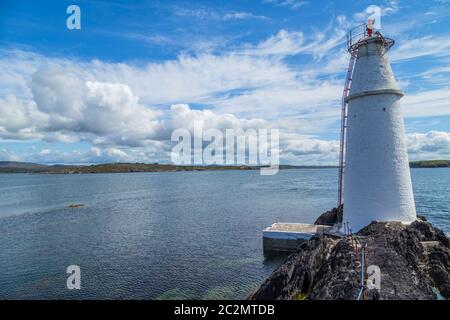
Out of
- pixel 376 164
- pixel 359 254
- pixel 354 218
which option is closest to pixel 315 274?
pixel 359 254

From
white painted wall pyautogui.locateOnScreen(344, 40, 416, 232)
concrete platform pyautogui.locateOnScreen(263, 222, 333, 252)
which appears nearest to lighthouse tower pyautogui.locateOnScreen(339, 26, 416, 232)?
white painted wall pyautogui.locateOnScreen(344, 40, 416, 232)

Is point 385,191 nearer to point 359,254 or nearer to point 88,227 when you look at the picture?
Result: point 359,254

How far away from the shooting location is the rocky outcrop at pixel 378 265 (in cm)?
1114

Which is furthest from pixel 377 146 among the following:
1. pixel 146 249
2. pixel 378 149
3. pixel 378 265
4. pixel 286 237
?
pixel 146 249

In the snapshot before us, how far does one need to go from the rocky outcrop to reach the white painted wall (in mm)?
1168

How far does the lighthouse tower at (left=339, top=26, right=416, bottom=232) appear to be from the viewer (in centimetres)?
1795

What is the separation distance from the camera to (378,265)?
40.5ft

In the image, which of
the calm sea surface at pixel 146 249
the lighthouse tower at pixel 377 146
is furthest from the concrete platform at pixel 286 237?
the lighthouse tower at pixel 377 146

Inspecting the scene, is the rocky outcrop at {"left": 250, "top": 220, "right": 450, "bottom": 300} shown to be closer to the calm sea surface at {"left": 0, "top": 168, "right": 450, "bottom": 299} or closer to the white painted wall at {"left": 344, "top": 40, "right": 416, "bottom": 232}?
the white painted wall at {"left": 344, "top": 40, "right": 416, "bottom": 232}

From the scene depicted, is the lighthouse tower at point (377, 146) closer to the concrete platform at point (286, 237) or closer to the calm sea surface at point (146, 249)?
the concrete platform at point (286, 237)

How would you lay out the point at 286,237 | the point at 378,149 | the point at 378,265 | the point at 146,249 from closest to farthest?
1. the point at 378,265
2. the point at 378,149
3. the point at 286,237
4. the point at 146,249

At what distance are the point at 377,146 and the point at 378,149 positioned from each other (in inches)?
7.4

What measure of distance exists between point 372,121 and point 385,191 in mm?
4248

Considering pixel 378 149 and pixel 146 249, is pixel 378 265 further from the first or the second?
pixel 146 249
